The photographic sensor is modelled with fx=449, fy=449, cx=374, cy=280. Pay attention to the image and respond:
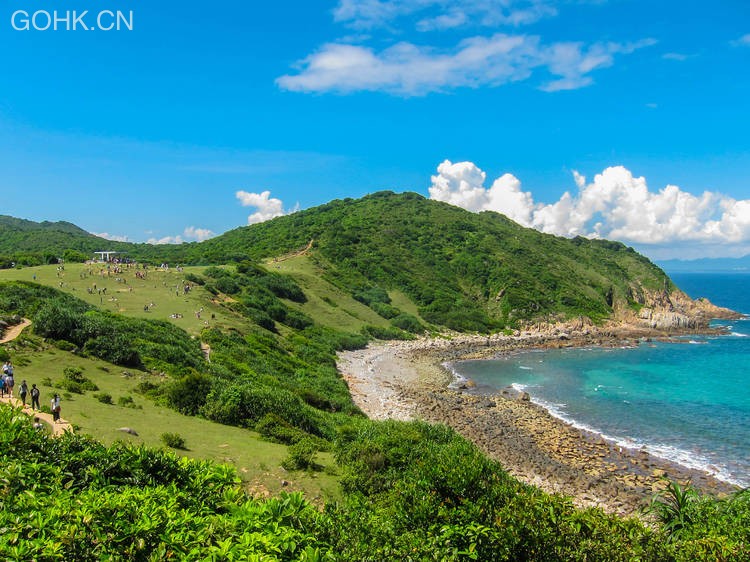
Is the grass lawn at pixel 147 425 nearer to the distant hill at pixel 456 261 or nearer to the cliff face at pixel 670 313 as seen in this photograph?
the distant hill at pixel 456 261

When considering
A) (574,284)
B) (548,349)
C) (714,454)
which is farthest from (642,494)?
Result: (574,284)

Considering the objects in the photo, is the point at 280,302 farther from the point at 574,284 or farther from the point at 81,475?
the point at 574,284

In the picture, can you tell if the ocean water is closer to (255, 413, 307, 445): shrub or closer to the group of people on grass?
(255, 413, 307, 445): shrub

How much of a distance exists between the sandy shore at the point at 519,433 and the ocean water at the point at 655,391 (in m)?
2.34

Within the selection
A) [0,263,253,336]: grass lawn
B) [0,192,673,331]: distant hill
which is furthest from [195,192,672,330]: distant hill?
[0,263,253,336]: grass lawn

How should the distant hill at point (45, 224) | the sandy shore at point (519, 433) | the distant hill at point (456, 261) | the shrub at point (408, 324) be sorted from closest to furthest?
the sandy shore at point (519, 433)
the shrub at point (408, 324)
the distant hill at point (456, 261)
the distant hill at point (45, 224)

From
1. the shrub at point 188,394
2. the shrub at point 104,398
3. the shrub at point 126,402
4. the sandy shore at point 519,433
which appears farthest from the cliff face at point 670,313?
the shrub at point 104,398

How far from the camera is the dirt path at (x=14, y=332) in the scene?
75.1 feet

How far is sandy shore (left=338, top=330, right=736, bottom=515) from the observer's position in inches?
926

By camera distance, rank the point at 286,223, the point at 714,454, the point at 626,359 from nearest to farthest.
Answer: the point at 714,454 → the point at 626,359 → the point at 286,223

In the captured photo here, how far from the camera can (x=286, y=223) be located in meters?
132

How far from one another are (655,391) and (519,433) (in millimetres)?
20789

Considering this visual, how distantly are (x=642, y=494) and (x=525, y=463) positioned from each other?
5941 mm

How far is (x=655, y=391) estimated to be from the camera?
1703 inches
